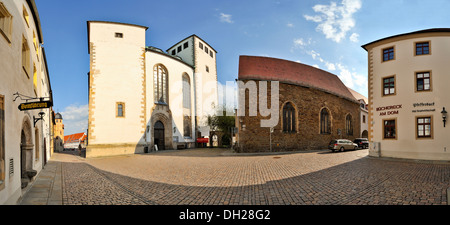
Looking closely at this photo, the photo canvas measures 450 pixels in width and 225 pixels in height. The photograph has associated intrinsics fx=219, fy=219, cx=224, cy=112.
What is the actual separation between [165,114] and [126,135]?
21.9ft

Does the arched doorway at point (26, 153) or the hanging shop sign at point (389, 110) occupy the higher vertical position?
the hanging shop sign at point (389, 110)

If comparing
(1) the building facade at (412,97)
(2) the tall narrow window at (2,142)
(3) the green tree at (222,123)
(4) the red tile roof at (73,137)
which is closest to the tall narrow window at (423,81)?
(1) the building facade at (412,97)

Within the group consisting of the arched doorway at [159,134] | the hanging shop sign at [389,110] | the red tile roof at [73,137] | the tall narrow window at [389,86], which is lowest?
the red tile roof at [73,137]

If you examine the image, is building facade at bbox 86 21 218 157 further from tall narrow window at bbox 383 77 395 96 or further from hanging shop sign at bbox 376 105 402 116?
tall narrow window at bbox 383 77 395 96

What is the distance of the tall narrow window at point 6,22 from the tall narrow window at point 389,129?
21.0 metres

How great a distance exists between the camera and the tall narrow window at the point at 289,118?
2511cm

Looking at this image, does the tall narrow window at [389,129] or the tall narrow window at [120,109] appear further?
the tall narrow window at [120,109]

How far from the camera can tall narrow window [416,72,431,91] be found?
14969 mm

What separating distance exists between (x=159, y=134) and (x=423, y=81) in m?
27.5

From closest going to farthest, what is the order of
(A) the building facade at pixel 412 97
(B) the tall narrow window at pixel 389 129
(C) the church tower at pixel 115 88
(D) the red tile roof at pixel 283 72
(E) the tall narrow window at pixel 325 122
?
(A) the building facade at pixel 412 97
(B) the tall narrow window at pixel 389 129
(C) the church tower at pixel 115 88
(D) the red tile roof at pixel 283 72
(E) the tall narrow window at pixel 325 122

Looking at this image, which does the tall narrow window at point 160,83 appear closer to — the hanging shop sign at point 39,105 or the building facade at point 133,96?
the building facade at point 133,96
